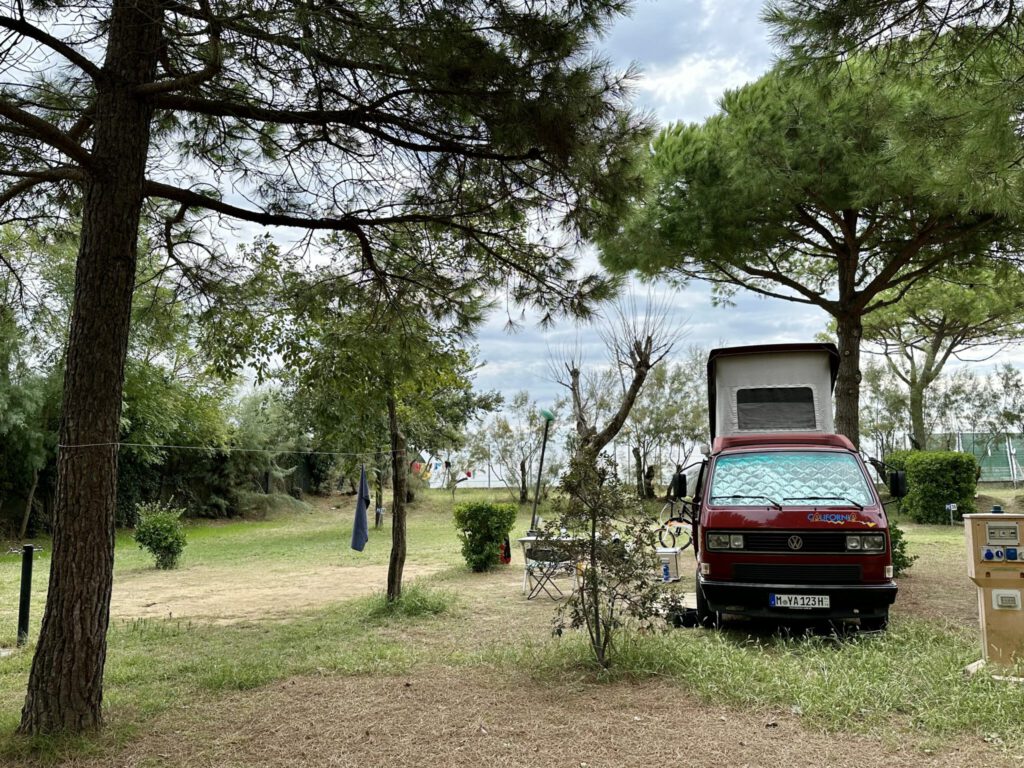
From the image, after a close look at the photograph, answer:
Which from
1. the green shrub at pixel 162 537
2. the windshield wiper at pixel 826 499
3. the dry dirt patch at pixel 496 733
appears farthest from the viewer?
the green shrub at pixel 162 537

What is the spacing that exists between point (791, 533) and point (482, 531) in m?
6.17

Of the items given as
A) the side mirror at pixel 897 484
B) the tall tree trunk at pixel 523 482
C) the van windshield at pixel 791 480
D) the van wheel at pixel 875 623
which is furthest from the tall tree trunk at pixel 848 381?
the tall tree trunk at pixel 523 482

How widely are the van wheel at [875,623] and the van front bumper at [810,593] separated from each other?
0.10m

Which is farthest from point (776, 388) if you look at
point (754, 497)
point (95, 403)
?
point (95, 403)

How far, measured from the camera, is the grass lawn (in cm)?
383

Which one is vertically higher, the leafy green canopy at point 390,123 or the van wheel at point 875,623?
the leafy green canopy at point 390,123

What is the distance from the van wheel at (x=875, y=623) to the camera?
6211mm

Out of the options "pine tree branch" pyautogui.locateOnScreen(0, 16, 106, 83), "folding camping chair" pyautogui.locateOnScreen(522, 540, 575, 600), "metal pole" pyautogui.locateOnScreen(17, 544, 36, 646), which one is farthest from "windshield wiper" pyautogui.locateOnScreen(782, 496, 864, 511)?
"metal pole" pyautogui.locateOnScreen(17, 544, 36, 646)

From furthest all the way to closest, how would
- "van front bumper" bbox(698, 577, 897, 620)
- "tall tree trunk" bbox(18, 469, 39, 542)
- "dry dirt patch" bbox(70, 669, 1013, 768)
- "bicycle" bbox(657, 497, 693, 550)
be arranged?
"tall tree trunk" bbox(18, 469, 39, 542) < "bicycle" bbox(657, 497, 693, 550) < "van front bumper" bbox(698, 577, 897, 620) < "dry dirt patch" bbox(70, 669, 1013, 768)

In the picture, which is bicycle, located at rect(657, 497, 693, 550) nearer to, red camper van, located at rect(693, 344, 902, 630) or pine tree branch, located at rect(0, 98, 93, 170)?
red camper van, located at rect(693, 344, 902, 630)

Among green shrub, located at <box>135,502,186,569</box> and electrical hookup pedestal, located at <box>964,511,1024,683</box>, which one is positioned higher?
electrical hookup pedestal, located at <box>964,511,1024,683</box>

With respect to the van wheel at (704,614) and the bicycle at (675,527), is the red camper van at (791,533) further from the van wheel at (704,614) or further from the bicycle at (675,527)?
the bicycle at (675,527)

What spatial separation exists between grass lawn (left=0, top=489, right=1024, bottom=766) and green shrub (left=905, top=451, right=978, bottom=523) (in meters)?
10.1

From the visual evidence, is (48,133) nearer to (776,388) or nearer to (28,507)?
(776,388)
